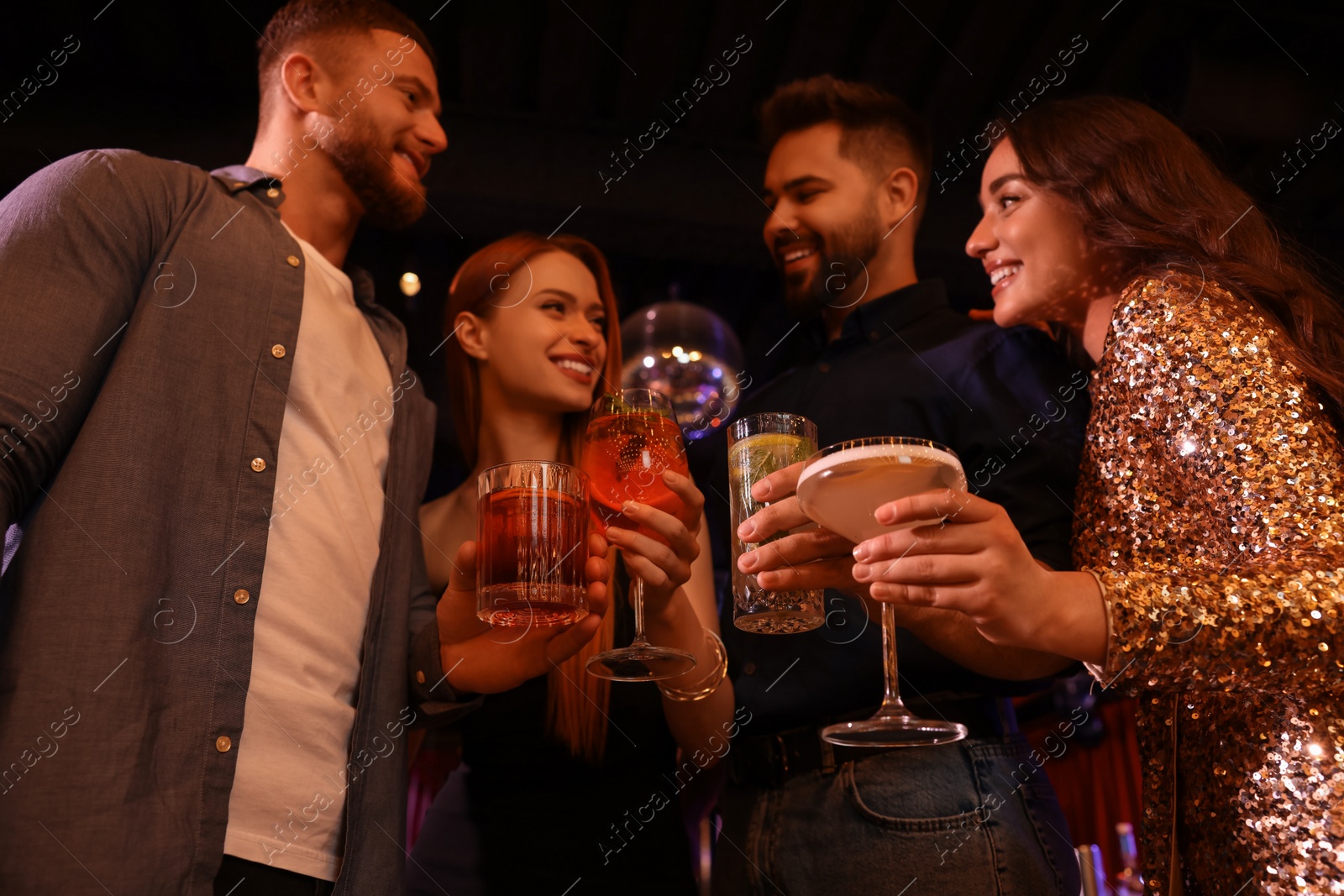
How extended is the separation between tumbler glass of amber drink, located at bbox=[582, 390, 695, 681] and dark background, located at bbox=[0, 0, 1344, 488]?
7.94ft

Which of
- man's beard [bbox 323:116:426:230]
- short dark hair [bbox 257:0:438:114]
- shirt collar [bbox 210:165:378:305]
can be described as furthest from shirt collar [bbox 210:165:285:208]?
short dark hair [bbox 257:0:438:114]

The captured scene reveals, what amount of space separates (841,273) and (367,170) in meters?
1.37

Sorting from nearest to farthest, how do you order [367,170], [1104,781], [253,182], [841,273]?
1. [253,182]
2. [367,170]
3. [841,273]
4. [1104,781]

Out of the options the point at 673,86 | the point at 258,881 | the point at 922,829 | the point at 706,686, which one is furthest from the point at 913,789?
the point at 673,86

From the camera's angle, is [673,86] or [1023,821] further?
[673,86]

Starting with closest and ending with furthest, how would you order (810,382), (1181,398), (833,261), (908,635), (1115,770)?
1. (1181,398)
2. (908,635)
3. (810,382)
4. (833,261)
5. (1115,770)

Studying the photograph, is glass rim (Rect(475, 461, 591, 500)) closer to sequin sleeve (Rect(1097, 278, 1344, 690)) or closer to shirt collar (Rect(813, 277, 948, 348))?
sequin sleeve (Rect(1097, 278, 1344, 690))

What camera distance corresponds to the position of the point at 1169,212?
192cm

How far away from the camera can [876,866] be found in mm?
1723

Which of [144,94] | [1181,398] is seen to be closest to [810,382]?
[1181,398]

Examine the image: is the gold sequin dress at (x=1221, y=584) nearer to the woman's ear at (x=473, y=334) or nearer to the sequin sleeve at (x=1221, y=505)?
the sequin sleeve at (x=1221, y=505)

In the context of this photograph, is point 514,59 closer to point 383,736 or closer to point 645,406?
point 645,406

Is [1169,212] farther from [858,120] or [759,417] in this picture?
[858,120]

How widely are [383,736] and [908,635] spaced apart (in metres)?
1.00
